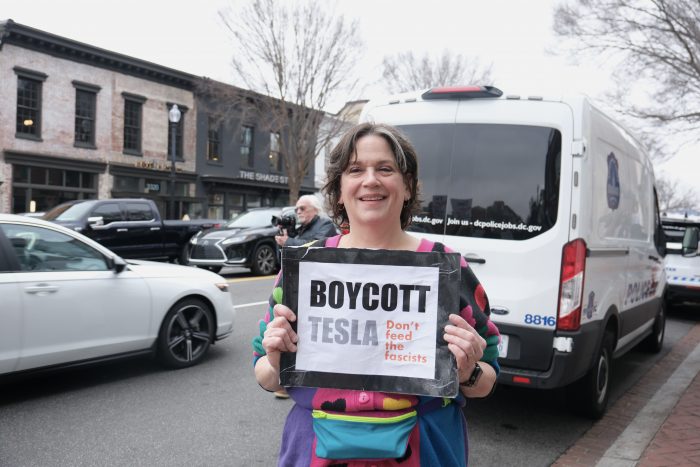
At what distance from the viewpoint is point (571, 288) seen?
4039 millimetres

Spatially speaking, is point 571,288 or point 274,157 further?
point 274,157

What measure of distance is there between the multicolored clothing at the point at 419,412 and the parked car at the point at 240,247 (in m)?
11.0

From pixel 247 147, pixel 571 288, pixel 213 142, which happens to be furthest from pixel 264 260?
pixel 247 147

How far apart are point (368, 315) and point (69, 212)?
42.9ft

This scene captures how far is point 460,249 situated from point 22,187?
21784 mm

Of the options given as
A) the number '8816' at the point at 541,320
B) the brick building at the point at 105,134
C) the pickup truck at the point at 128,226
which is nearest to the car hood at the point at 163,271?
the number '8816' at the point at 541,320

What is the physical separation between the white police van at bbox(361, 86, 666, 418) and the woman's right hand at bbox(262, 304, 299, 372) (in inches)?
116

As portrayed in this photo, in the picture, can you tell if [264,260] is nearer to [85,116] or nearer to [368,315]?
[368,315]

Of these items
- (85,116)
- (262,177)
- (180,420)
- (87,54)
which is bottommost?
(180,420)

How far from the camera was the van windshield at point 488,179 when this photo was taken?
4.18 meters

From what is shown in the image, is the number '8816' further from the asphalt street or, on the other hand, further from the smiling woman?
the smiling woman

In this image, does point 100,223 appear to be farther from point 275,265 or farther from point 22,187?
point 22,187

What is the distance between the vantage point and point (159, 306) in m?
5.66

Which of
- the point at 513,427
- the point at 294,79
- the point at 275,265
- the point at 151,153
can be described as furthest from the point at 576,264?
the point at 151,153
